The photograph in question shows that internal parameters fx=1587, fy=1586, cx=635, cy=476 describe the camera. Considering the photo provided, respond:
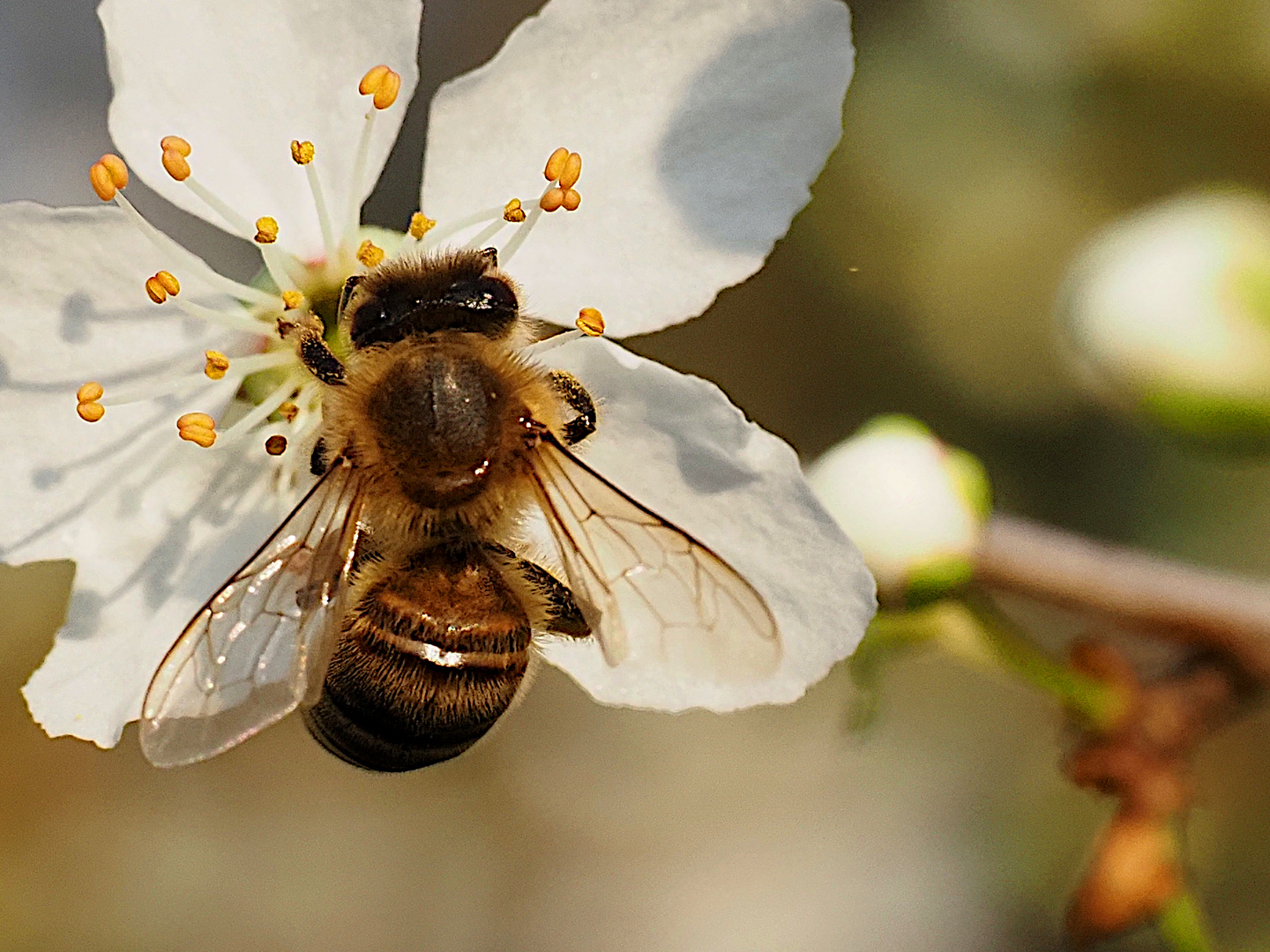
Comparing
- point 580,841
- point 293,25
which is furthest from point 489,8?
point 293,25

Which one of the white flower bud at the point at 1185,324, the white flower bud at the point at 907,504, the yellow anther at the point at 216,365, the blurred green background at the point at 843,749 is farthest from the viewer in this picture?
the blurred green background at the point at 843,749

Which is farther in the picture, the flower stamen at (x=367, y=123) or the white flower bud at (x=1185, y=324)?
the white flower bud at (x=1185, y=324)

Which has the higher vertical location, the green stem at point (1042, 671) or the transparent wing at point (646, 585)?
the transparent wing at point (646, 585)

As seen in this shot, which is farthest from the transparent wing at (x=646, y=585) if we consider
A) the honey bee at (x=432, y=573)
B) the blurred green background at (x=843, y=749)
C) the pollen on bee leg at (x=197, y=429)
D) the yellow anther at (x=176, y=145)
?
the blurred green background at (x=843, y=749)

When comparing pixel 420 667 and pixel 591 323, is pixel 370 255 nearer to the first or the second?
pixel 591 323

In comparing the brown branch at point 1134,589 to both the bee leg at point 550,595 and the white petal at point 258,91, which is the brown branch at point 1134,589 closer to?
the bee leg at point 550,595

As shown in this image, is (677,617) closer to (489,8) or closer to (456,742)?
(456,742)

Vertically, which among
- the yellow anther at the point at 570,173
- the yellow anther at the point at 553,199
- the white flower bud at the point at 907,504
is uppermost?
the yellow anther at the point at 570,173
